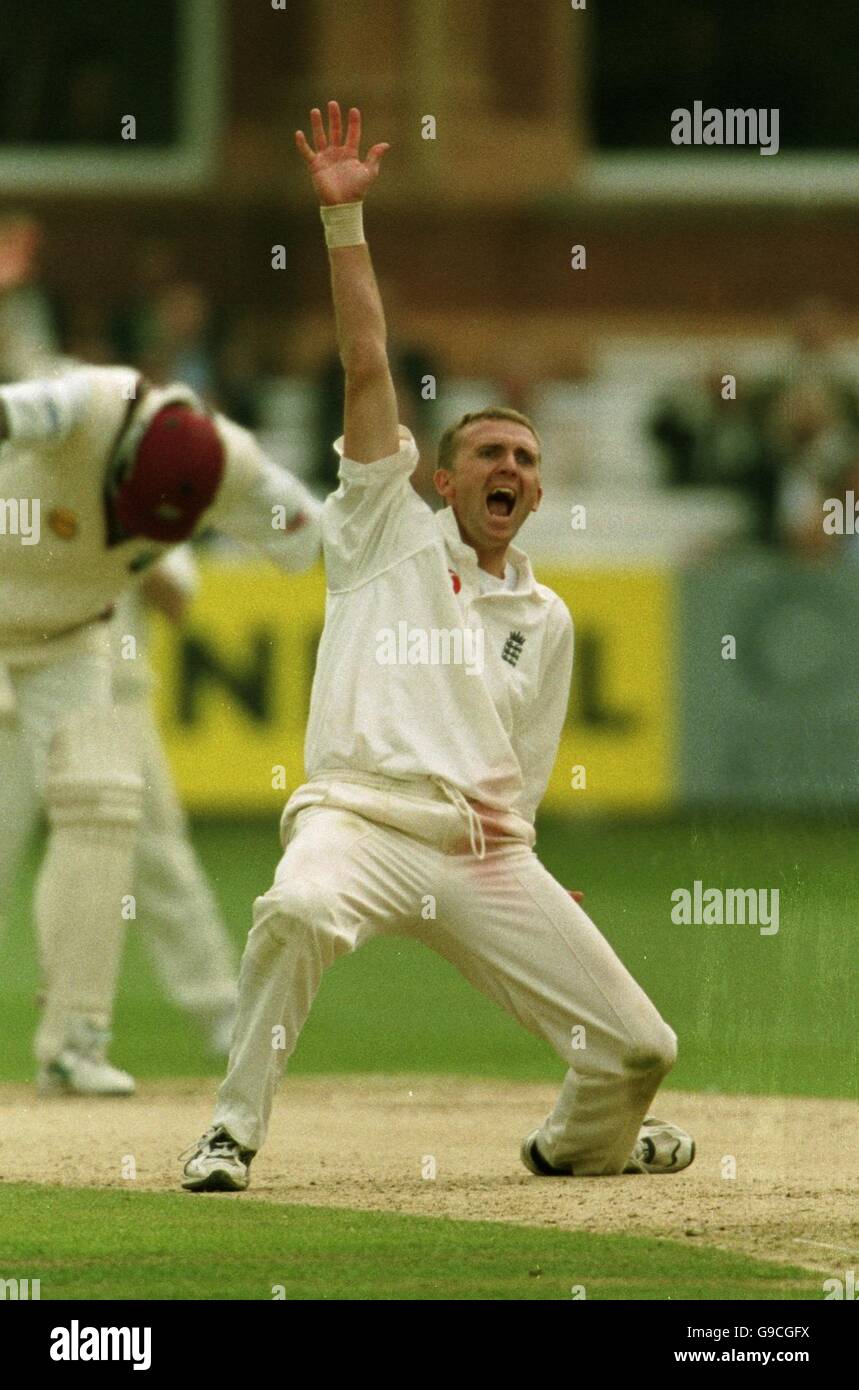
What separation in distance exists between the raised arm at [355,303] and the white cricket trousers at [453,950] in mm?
950

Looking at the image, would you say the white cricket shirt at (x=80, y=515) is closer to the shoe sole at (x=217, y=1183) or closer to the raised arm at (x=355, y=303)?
the raised arm at (x=355, y=303)

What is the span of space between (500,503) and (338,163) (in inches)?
37.3

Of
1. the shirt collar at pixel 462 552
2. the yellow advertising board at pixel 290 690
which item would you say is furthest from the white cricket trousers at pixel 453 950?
the yellow advertising board at pixel 290 690

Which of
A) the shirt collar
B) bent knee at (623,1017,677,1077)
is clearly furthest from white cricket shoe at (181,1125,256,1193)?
the shirt collar

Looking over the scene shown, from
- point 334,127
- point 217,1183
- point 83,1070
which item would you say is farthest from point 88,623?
point 217,1183

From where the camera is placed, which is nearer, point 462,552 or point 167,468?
point 462,552

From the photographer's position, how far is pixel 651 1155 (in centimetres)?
766

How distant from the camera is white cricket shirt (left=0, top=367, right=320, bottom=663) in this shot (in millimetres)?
9156

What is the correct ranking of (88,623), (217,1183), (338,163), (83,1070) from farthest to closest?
(88,623), (83,1070), (338,163), (217,1183)

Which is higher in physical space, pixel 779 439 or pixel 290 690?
pixel 779 439

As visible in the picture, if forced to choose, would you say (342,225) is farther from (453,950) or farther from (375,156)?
(453,950)

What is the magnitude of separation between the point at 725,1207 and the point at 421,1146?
141cm
